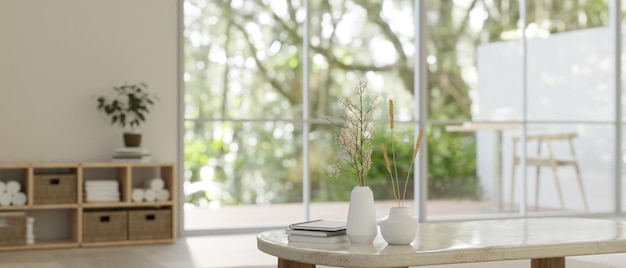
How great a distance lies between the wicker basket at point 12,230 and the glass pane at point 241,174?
4.30ft

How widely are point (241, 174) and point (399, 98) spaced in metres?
1.56

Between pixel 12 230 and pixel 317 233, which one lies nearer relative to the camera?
pixel 317 233

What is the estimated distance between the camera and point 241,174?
722 cm

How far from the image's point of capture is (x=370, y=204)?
12.3 ft

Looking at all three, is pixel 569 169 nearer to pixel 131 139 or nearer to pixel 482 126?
pixel 482 126

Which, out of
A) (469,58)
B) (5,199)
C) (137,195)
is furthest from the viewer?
(469,58)

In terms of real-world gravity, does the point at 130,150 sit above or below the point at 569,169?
above

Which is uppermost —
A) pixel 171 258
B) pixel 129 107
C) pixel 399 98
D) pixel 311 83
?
pixel 311 83

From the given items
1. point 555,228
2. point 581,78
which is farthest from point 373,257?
point 581,78

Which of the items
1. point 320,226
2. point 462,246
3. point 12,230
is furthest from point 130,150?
point 462,246

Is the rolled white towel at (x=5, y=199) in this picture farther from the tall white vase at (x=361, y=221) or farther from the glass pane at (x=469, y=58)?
the glass pane at (x=469, y=58)

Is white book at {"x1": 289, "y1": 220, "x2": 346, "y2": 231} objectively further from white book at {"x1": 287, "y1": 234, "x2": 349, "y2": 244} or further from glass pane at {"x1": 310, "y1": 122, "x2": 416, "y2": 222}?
glass pane at {"x1": 310, "y1": 122, "x2": 416, "y2": 222}

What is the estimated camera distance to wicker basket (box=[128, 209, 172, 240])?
21.1 ft

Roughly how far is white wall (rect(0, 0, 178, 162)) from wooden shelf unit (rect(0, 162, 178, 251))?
0.39ft
